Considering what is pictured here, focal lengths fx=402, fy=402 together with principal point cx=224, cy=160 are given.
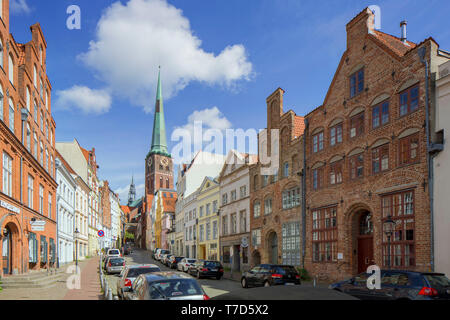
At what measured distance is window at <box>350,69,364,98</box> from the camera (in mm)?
23484

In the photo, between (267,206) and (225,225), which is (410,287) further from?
(225,225)

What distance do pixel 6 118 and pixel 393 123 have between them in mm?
20167

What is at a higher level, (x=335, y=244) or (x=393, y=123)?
(x=393, y=123)

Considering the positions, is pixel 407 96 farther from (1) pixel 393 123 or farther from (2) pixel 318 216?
(2) pixel 318 216

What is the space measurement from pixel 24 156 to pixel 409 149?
70.9ft

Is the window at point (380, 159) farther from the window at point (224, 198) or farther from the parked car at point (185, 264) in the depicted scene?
the window at point (224, 198)

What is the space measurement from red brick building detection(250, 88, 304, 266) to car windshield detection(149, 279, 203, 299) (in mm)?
18533

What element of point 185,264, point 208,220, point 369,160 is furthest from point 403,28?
point 208,220

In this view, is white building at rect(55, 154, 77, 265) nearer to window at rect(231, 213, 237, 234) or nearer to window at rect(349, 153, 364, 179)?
window at rect(231, 213, 237, 234)

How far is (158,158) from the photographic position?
12562 centimetres

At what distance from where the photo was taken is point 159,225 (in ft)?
285

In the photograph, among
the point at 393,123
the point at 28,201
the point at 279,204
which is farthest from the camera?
the point at 279,204

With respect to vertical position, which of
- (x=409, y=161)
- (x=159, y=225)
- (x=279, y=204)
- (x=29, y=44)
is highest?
(x=29, y=44)
